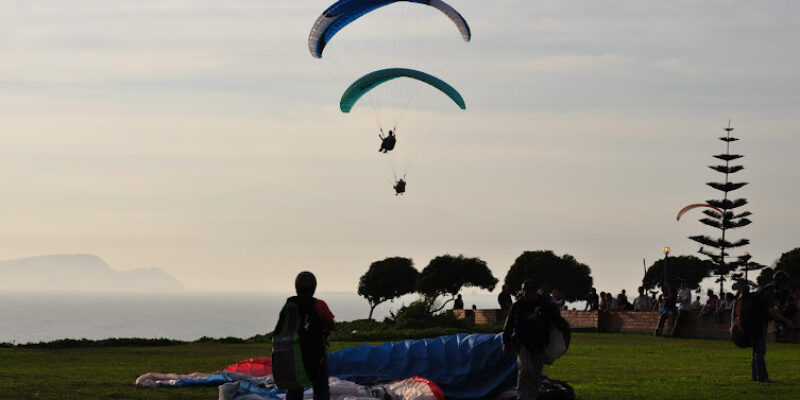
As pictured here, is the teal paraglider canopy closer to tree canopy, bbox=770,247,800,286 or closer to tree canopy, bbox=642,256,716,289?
tree canopy, bbox=770,247,800,286

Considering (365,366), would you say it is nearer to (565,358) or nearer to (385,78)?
(565,358)

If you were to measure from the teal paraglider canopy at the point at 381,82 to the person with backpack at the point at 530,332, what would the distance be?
20270mm

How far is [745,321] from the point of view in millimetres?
21500

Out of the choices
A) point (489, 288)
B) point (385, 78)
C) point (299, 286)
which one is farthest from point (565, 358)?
point (489, 288)

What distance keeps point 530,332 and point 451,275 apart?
65.3 meters

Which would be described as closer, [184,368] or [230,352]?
[184,368]

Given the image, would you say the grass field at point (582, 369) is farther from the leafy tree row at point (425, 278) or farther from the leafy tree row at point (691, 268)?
the leafy tree row at point (691, 268)

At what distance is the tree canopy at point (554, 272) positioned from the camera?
322 ft

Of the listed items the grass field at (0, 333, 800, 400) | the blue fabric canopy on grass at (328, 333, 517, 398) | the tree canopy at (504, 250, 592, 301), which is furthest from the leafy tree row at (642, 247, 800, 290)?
the blue fabric canopy on grass at (328, 333, 517, 398)

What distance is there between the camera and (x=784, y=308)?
116 feet

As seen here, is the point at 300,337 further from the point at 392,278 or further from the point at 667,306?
the point at 392,278

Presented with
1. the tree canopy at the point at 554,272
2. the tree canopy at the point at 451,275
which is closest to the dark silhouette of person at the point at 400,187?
the tree canopy at the point at 451,275

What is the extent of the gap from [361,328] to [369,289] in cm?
4104

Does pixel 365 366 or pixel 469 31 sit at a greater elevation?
pixel 469 31
